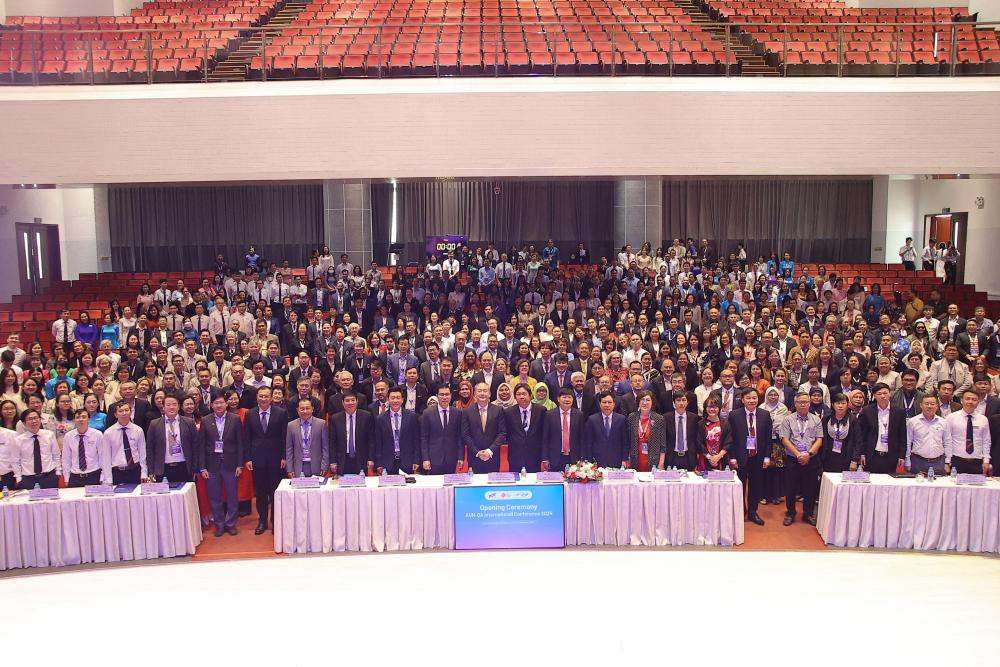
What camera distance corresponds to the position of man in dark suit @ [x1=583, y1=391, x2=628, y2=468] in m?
7.62

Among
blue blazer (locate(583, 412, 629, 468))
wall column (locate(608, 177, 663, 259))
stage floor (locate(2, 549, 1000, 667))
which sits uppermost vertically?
wall column (locate(608, 177, 663, 259))

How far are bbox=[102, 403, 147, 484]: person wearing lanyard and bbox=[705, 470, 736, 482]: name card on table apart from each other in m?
5.22

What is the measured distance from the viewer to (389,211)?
2056 centimetres

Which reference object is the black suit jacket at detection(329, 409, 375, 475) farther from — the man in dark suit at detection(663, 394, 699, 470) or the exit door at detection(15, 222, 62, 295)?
the exit door at detection(15, 222, 62, 295)

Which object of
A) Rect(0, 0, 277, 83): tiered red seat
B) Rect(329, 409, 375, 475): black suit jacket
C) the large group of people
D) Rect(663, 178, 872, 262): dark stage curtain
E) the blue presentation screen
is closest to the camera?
the blue presentation screen

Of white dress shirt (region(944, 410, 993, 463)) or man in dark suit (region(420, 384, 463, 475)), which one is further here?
man in dark suit (region(420, 384, 463, 475))

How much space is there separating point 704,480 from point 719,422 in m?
0.71

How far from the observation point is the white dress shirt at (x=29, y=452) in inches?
283

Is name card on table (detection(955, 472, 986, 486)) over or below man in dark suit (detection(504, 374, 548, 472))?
→ below

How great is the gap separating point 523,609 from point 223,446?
338 centimetres

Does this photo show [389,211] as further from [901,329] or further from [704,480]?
[704,480]

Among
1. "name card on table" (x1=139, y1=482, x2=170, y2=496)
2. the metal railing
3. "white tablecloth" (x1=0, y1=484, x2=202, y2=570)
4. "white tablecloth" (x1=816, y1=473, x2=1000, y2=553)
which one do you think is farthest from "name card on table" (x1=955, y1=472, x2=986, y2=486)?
Result: the metal railing

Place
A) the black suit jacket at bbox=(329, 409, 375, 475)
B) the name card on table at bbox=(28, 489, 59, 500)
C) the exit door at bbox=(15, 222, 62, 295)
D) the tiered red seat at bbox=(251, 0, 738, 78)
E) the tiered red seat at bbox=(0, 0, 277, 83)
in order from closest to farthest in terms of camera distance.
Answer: the name card on table at bbox=(28, 489, 59, 500) → the black suit jacket at bbox=(329, 409, 375, 475) → the tiered red seat at bbox=(0, 0, 277, 83) → the tiered red seat at bbox=(251, 0, 738, 78) → the exit door at bbox=(15, 222, 62, 295)

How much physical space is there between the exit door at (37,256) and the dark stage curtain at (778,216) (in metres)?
14.4
